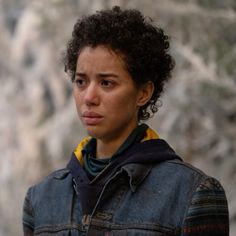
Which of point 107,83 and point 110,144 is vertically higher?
point 107,83

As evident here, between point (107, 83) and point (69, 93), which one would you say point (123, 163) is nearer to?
point (107, 83)

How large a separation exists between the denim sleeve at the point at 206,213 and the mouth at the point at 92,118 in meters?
0.31

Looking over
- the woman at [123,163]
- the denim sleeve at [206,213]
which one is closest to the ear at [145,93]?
the woman at [123,163]

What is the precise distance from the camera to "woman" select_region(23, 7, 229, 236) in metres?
1.72

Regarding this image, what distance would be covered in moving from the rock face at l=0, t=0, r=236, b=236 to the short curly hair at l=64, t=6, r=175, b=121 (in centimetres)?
274

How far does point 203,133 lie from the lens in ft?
22.8

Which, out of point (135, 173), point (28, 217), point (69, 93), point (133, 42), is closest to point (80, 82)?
point (133, 42)

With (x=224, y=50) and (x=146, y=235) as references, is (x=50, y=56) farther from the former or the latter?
(x=146, y=235)

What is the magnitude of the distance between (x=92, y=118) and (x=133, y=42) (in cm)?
23

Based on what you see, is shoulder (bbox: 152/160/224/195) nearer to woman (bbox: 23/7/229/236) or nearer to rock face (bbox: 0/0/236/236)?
woman (bbox: 23/7/229/236)

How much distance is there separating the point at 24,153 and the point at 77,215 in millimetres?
7810

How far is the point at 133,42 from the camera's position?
1834mm

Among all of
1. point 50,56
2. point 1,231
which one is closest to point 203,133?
point 1,231

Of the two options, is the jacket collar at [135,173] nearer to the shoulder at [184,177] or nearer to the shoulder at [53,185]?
the shoulder at [184,177]
